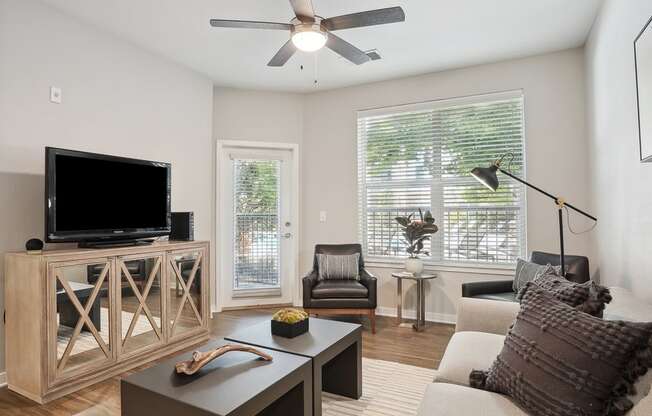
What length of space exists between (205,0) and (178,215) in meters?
1.89

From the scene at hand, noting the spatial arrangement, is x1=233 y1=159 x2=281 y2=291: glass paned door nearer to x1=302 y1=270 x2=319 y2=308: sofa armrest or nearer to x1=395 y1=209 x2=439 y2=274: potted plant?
x1=302 y1=270 x2=319 y2=308: sofa armrest

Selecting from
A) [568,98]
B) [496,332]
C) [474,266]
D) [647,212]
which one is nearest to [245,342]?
[496,332]

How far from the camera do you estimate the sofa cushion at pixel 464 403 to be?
4.37ft

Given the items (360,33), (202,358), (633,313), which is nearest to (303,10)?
(360,33)

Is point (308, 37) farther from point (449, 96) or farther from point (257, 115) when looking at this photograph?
point (257, 115)

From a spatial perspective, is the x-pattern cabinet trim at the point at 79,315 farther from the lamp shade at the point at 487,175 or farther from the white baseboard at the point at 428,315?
the lamp shade at the point at 487,175

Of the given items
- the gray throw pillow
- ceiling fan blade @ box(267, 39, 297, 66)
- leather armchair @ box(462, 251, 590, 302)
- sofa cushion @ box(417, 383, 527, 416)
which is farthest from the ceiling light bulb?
the gray throw pillow

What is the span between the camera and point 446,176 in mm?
4164

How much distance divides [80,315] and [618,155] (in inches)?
151

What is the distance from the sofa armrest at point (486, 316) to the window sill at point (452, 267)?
1735 millimetres

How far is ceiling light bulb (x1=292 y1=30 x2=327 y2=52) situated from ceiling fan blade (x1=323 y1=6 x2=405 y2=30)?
0.26 feet

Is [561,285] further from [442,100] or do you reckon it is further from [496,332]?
[442,100]

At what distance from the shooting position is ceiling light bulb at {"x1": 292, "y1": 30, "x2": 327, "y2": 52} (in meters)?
2.46

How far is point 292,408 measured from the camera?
6.24 feet
